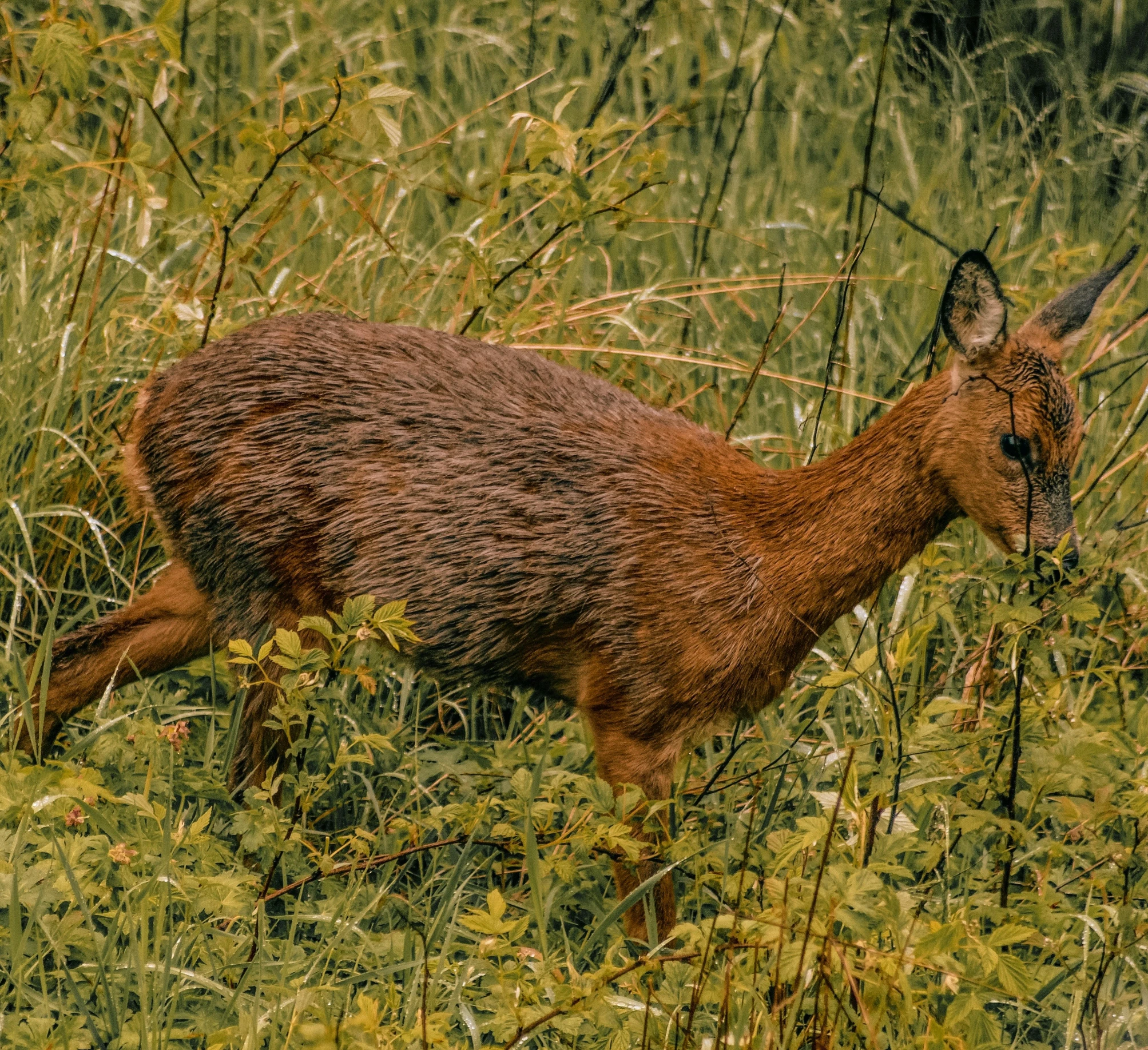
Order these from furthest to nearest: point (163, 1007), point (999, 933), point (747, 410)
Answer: point (747, 410) → point (163, 1007) → point (999, 933)

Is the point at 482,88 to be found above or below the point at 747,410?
above

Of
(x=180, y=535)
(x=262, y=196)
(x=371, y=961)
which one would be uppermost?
(x=262, y=196)

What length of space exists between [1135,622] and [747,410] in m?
1.41

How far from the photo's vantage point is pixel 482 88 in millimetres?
6719

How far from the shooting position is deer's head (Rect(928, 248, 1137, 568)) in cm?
342

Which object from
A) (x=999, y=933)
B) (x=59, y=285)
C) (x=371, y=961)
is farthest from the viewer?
(x=59, y=285)

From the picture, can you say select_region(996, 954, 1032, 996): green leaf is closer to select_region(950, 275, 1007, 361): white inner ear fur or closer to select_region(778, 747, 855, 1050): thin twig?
select_region(778, 747, 855, 1050): thin twig

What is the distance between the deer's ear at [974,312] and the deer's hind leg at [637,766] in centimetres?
111

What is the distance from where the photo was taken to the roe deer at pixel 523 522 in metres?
3.64

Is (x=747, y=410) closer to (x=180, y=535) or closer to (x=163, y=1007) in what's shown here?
(x=180, y=535)

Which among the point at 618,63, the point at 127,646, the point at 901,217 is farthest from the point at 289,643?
the point at 618,63

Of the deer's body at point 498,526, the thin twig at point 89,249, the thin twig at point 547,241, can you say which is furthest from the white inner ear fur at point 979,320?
the thin twig at point 89,249

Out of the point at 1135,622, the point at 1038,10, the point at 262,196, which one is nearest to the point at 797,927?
the point at 1135,622

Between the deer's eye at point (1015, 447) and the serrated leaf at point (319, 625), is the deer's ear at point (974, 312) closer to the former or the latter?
the deer's eye at point (1015, 447)
